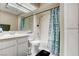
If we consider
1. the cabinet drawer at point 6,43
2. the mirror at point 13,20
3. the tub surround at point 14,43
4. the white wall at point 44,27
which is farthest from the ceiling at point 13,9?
the cabinet drawer at point 6,43

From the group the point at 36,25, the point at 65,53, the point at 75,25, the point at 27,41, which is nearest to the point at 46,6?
the point at 36,25

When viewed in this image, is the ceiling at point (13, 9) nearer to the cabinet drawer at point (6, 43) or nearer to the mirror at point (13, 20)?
the mirror at point (13, 20)

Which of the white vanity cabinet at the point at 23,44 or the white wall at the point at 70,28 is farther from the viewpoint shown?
the white vanity cabinet at the point at 23,44

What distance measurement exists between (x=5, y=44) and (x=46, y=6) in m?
0.78

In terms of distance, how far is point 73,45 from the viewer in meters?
1.37

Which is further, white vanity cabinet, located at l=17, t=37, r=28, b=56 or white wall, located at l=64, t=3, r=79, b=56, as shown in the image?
white vanity cabinet, located at l=17, t=37, r=28, b=56

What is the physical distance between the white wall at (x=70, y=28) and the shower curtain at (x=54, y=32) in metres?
0.14

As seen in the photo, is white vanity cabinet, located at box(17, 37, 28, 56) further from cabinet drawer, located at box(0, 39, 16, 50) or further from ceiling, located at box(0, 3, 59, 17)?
ceiling, located at box(0, 3, 59, 17)

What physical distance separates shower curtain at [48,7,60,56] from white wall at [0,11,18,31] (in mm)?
533

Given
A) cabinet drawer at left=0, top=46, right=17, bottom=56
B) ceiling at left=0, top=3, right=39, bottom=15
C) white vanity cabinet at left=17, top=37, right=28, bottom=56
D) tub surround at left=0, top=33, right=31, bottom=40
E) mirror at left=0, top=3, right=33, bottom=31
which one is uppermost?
ceiling at left=0, top=3, right=39, bottom=15

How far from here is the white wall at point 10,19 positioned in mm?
1475

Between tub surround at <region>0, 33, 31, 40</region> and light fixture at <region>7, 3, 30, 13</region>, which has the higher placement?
light fixture at <region>7, 3, 30, 13</region>

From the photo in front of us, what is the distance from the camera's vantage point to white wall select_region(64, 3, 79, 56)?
1364mm

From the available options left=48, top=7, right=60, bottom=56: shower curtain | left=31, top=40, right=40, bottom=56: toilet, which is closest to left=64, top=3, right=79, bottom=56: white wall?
left=48, top=7, right=60, bottom=56: shower curtain
